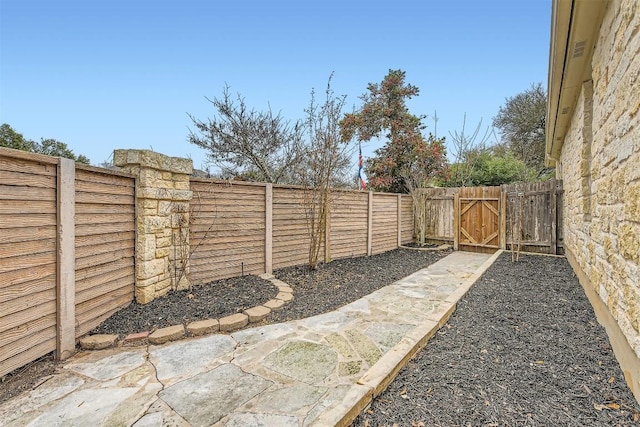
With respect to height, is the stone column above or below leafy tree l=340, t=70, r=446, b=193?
below

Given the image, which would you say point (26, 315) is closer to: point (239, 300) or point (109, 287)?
point (109, 287)

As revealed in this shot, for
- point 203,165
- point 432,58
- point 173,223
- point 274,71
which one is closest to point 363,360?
point 173,223

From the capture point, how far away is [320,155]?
5.20m

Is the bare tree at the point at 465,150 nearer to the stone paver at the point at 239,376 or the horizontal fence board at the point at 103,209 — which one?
Result: the stone paver at the point at 239,376

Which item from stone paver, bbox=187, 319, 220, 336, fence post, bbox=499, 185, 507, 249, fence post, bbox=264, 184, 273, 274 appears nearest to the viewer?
stone paver, bbox=187, 319, 220, 336

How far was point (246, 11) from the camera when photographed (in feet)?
22.9

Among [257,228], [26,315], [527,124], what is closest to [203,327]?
[26,315]

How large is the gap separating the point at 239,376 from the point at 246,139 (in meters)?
7.79

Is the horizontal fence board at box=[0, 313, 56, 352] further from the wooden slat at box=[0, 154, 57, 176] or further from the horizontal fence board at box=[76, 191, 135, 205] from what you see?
the wooden slat at box=[0, 154, 57, 176]

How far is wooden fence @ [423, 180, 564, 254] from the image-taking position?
6.81 m

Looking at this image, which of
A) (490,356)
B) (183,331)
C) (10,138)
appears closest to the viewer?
(490,356)

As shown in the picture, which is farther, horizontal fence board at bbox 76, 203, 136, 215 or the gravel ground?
horizontal fence board at bbox 76, 203, 136, 215

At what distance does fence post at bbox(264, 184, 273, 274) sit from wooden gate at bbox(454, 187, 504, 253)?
6068 mm

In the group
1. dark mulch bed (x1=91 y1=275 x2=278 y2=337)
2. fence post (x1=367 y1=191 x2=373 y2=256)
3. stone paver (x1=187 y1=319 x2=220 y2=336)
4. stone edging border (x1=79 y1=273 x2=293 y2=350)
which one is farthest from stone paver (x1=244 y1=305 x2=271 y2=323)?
fence post (x1=367 y1=191 x2=373 y2=256)
